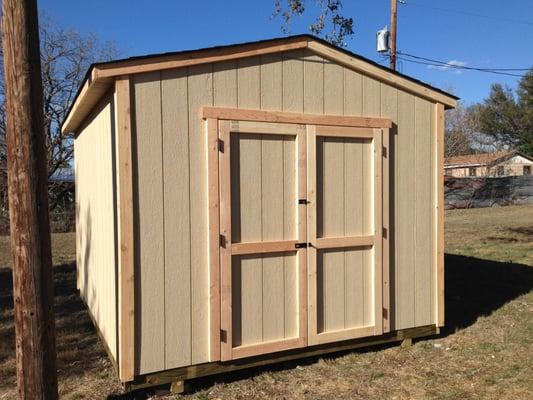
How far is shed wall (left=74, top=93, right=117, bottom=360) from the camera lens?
4.12m

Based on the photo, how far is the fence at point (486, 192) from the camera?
920 inches

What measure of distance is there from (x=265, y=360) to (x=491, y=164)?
40.2 meters

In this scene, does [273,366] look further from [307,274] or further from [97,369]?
[97,369]

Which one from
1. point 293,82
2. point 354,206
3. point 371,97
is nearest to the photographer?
point 293,82

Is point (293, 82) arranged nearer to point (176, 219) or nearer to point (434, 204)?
point (176, 219)

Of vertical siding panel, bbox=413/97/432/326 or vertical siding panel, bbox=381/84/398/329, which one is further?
vertical siding panel, bbox=413/97/432/326

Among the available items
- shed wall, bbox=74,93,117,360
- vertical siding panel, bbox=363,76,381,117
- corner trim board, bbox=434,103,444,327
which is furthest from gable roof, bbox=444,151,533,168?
shed wall, bbox=74,93,117,360

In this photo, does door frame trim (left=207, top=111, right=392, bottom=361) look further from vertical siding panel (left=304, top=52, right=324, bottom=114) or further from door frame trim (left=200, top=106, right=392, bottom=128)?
vertical siding panel (left=304, top=52, right=324, bottom=114)

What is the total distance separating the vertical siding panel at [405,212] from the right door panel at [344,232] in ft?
0.96

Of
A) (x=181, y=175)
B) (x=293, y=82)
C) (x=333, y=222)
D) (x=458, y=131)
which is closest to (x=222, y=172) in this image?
(x=181, y=175)

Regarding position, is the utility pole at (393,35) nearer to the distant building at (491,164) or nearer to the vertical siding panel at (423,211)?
the vertical siding panel at (423,211)

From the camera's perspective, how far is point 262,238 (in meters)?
4.24

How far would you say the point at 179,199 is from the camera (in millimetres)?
3924

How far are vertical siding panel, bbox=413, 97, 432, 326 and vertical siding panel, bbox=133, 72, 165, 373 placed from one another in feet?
8.57
